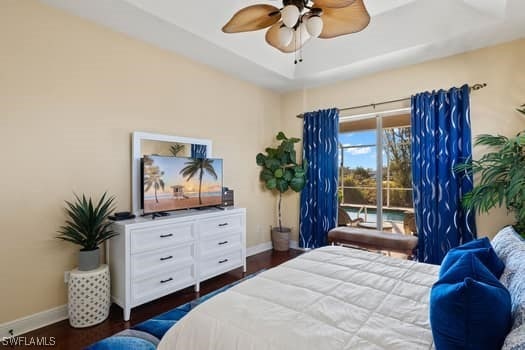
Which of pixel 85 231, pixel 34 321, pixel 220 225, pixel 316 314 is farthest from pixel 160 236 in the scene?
pixel 316 314

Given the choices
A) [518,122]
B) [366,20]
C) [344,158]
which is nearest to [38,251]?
[366,20]

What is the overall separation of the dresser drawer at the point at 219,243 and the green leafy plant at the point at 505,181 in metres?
2.63

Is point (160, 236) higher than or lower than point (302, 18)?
lower

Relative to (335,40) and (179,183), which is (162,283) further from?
(335,40)

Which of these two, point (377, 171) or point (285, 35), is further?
point (377, 171)

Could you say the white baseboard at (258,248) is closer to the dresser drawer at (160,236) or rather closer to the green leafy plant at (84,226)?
the dresser drawer at (160,236)

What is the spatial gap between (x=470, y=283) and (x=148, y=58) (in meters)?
3.30

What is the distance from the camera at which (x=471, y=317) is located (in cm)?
87

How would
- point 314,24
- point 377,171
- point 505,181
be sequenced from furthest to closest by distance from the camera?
point 377,171, point 505,181, point 314,24

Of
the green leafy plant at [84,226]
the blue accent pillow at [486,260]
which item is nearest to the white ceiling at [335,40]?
the green leafy plant at [84,226]

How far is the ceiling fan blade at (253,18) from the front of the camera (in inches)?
73.5

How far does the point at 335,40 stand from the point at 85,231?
3.59 metres

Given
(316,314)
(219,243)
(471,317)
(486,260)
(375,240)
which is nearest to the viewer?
(471,317)

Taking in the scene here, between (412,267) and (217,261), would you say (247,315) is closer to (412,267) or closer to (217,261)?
(412,267)
